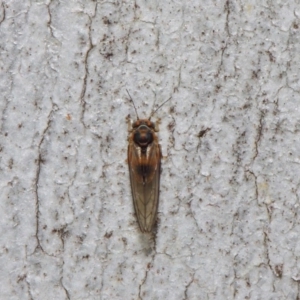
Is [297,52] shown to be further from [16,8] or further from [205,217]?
[16,8]

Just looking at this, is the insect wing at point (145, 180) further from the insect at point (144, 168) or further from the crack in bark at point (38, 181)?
the crack in bark at point (38, 181)

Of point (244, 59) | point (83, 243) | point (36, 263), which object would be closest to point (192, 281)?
point (83, 243)

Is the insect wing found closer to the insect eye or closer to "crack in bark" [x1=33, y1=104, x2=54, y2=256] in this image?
the insect eye

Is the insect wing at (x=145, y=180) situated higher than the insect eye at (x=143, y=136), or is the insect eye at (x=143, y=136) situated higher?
the insect eye at (x=143, y=136)

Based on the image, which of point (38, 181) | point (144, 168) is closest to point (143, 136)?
point (144, 168)

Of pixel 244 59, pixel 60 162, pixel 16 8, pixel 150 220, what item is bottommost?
pixel 150 220

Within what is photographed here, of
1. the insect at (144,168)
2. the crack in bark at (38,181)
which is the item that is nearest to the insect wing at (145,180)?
the insect at (144,168)

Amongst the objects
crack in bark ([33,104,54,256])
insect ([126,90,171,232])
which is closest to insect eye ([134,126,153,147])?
insect ([126,90,171,232])
